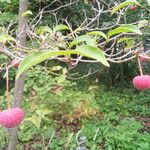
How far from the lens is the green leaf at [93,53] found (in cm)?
71

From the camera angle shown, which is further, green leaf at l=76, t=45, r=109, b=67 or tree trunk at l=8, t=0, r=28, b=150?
tree trunk at l=8, t=0, r=28, b=150

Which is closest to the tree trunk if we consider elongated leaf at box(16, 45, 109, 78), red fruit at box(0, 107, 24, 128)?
red fruit at box(0, 107, 24, 128)

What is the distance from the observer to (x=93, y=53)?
2.38 ft

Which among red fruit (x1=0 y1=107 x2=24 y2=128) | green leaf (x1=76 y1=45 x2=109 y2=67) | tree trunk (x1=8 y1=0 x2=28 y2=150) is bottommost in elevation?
red fruit (x1=0 y1=107 x2=24 y2=128)

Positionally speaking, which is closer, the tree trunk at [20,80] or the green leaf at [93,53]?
the green leaf at [93,53]

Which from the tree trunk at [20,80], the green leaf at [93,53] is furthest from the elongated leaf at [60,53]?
the tree trunk at [20,80]

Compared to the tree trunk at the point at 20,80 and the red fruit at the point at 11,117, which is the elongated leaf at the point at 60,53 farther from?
the tree trunk at the point at 20,80

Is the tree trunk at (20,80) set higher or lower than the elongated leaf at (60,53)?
higher

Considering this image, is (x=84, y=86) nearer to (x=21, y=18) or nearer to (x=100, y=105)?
(x=100, y=105)

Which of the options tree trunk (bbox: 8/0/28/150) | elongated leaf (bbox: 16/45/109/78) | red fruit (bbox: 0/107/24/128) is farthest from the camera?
tree trunk (bbox: 8/0/28/150)

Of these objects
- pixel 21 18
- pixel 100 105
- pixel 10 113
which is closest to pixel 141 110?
pixel 100 105

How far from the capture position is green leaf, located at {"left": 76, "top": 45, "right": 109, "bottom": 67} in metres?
0.71

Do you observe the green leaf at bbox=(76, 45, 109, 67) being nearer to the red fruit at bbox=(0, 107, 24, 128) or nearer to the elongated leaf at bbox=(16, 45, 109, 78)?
the elongated leaf at bbox=(16, 45, 109, 78)

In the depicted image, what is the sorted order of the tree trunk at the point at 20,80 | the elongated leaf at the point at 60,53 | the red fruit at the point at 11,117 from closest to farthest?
the elongated leaf at the point at 60,53 → the red fruit at the point at 11,117 → the tree trunk at the point at 20,80
